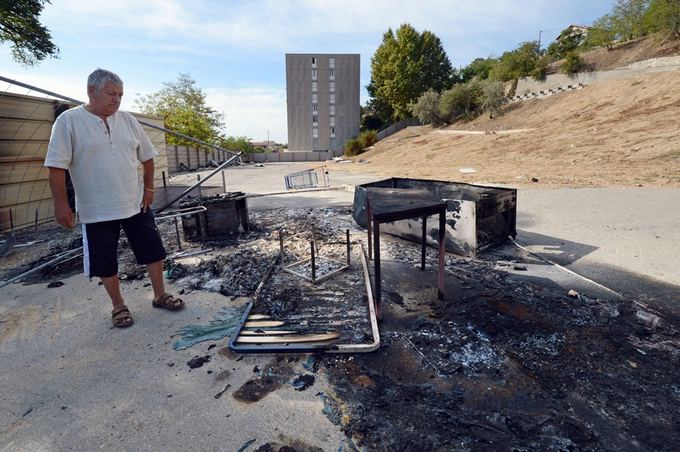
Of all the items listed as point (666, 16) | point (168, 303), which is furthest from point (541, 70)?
point (168, 303)

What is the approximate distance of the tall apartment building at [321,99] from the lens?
4669cm

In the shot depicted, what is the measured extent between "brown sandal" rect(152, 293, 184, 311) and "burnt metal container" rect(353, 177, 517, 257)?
8.50 feet

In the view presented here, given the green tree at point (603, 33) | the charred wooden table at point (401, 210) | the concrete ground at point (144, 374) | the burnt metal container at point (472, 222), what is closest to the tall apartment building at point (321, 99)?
the green tree at point (603, 33)

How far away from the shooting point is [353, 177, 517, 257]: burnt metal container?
419 cm

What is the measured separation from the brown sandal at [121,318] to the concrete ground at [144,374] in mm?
63

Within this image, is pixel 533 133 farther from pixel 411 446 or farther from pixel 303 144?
pixel 303 144

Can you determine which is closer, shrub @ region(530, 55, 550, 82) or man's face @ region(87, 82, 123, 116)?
man's face @ region(87, 82, 123, 116)

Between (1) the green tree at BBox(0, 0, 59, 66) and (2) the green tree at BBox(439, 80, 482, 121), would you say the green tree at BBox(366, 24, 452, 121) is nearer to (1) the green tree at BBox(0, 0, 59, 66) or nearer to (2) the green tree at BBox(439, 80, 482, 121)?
(2) the green tree at BBox(439, 80, 482, 121)

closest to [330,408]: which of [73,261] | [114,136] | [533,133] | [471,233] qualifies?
[114,136]

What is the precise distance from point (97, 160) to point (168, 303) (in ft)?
4.30

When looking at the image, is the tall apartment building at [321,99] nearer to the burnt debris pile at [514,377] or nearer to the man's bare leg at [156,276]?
the man's bare leg at [156,276]

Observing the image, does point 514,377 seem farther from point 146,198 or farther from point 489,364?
point 146,198

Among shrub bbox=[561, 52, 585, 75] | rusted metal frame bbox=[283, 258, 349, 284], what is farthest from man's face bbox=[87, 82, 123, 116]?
shrub bbox=[561, 52, 585, 75]

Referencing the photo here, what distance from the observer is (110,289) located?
9.18 ft
